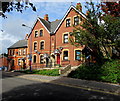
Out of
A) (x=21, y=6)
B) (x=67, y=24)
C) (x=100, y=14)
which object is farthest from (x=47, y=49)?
(x=21, y=6)

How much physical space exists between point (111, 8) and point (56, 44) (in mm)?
13122

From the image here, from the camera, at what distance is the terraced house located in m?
21.2

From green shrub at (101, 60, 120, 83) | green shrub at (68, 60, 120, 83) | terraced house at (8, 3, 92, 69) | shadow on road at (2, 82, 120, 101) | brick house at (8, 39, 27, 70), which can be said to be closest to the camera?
shadow on road at (2, 82, 120, 101)

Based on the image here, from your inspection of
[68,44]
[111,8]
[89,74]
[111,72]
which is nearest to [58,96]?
[89,74]

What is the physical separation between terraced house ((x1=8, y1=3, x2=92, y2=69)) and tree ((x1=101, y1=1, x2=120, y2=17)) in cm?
615

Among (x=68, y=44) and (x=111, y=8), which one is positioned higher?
(x=111, y=8)

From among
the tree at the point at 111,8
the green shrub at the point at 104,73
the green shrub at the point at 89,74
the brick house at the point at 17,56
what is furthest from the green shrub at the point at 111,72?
the brick house at the point at 17,56

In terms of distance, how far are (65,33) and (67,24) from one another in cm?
196

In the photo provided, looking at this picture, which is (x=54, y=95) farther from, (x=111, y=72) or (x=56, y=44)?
(x=56, y=44)

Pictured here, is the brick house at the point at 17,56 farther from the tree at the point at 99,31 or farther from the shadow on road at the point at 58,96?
the shadow on road at the point at 58,96

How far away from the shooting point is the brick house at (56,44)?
21328mm

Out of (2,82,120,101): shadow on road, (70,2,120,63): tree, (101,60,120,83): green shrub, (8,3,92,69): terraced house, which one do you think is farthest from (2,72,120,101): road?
(8,3,92,69): terraced house

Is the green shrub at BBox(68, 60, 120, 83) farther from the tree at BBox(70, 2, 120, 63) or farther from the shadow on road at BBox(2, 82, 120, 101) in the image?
the shadow on road at BBox(2, 82, 120, 101)

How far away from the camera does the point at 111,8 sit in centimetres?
1334
